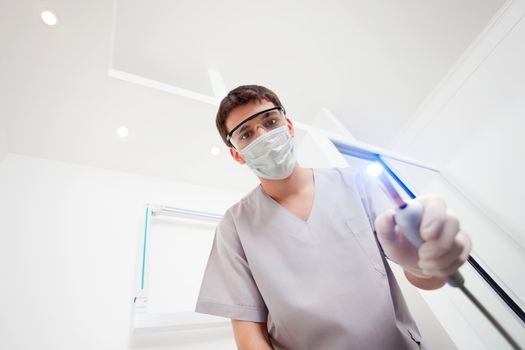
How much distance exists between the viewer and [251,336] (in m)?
0.63

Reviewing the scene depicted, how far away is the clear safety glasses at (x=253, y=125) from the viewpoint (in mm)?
809

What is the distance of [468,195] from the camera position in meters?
1.90

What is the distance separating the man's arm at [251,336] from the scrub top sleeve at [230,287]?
2 cm

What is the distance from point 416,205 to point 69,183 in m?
1.88

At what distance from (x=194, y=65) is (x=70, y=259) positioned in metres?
1.63

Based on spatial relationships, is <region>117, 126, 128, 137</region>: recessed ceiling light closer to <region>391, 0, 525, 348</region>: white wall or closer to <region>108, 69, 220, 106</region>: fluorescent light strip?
<region>108, 69, 220, 106</region>: fluorescent light strip

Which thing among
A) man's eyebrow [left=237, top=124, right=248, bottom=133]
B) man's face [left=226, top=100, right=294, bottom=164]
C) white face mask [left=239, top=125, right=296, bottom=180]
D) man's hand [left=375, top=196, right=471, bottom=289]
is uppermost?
man's face [left=226, top=100, right=294, bottom=164]

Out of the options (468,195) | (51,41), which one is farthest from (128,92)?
(468,195)

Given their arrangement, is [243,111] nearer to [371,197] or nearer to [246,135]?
[246,135]

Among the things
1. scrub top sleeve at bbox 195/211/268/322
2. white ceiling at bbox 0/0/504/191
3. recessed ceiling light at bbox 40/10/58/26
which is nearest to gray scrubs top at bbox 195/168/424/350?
scrub top sleeve at bbox 195/211/268/322

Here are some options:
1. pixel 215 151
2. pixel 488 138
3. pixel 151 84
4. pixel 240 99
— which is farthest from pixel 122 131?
pixel 488 138

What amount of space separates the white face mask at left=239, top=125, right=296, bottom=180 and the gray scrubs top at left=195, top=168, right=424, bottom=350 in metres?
0.09

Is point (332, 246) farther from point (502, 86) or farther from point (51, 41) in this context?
point (502, 86)

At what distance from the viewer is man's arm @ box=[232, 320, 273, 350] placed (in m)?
0.60
